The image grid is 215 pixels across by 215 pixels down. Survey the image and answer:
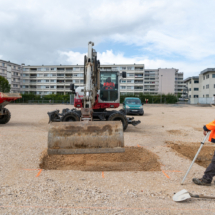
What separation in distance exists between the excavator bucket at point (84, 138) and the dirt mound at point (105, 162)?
0.27 metres

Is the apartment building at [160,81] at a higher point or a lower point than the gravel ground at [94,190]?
higher

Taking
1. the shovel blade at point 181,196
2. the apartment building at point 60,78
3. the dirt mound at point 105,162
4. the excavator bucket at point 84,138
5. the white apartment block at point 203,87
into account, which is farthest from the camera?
the apartment building at point 60,78

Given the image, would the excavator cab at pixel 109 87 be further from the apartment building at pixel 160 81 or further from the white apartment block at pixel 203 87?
the apartment building at pixel 160 81

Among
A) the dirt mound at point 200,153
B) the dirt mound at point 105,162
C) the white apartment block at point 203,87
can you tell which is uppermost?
the white apartment block at point 203,87

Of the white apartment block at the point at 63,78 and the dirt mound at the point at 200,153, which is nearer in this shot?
the dirt mound at the point at 200,153

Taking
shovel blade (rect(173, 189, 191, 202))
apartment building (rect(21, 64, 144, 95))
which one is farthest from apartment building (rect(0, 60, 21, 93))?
shovel blade (rect(173, 189, 191, 202))

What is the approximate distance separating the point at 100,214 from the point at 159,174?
2.13m

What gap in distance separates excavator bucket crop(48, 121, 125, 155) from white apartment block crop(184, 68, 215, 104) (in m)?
51.3

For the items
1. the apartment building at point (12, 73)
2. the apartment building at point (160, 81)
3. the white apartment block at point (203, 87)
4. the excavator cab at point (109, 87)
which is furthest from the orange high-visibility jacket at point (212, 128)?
the apartment building at point (160, 81)

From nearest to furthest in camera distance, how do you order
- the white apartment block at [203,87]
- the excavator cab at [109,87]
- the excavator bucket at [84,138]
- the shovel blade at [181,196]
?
the shovel blade at [181,196]
the excavator bucket at [84,138]
the excavator cab at [109,87]
the white apartment block at [203,87]

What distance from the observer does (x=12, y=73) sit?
78.2m

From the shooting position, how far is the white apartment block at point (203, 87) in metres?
59.7

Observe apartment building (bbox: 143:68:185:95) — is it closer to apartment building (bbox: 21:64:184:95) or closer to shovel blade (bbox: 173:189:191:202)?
apartment building (bbox: 21:64:184:95)

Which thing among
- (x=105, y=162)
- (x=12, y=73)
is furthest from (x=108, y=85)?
(x=12, y=73)
